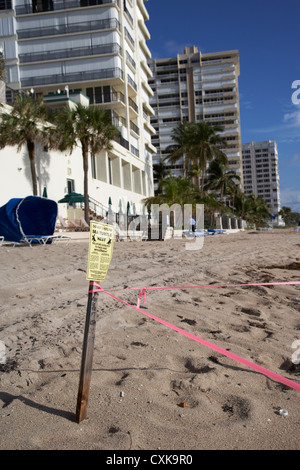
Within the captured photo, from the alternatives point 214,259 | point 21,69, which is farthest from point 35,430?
point 21,69

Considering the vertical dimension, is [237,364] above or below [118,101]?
below

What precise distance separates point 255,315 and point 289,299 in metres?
0.93

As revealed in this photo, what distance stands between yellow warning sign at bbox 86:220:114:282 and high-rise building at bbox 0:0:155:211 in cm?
3551

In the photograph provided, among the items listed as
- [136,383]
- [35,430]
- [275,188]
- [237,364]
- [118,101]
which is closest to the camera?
[35,430]

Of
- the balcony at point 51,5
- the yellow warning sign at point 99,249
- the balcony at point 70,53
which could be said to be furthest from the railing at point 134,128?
the yellow warning sign at point 99,249

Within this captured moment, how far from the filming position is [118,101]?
38281 mm

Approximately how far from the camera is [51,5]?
131 ft

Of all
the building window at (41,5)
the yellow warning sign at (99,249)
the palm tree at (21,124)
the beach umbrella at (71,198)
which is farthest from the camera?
the building window at (41,5)

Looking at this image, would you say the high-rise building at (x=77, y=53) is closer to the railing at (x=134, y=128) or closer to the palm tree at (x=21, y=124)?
the railing at (x=134, y=128)

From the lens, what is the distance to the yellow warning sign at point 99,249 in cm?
238

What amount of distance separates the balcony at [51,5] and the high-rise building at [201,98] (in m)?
51.8

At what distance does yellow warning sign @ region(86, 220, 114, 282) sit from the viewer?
93.8 inches

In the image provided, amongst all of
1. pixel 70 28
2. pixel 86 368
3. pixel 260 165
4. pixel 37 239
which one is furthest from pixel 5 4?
pixel 260 165

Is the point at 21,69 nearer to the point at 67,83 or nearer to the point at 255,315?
the point at 67,83
